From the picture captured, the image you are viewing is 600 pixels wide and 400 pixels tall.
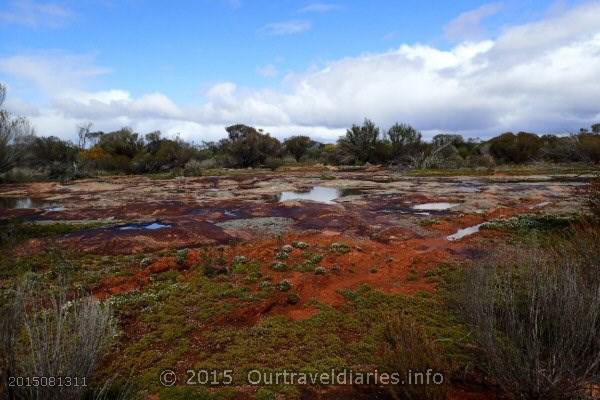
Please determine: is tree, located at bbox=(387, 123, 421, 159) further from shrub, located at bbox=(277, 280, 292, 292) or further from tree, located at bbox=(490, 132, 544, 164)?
shrub, located at bbox=(277, 280, 292, 292)

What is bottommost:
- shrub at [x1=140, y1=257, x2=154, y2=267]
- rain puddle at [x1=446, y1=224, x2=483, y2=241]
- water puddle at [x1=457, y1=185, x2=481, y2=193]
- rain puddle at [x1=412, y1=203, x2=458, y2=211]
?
shrub at [x1=140, y1=257, x2=154, y2=267]

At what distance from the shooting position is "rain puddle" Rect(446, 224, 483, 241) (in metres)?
14.0

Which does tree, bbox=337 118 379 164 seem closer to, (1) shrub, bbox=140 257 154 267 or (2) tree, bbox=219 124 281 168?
(2) tree, bbox=219 124 281 168

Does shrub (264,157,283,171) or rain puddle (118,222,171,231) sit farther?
shrub (264,157,283,171)

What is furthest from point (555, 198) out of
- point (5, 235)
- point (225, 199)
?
point (5, 235)

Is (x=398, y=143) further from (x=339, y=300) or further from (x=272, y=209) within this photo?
(x=339, y=300)

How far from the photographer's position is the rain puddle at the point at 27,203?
22.0 meters

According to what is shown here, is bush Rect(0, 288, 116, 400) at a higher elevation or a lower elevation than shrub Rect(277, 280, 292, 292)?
higher

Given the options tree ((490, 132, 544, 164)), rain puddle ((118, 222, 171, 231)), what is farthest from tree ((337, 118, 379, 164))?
rain puddle ((118, 222, 171, 231))

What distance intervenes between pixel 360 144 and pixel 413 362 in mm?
50788

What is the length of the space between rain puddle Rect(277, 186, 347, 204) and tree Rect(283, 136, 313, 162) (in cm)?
3660

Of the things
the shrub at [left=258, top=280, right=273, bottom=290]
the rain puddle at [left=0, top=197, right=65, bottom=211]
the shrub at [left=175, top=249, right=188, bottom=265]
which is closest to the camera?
the shrub at [left=258, top=280, right=273, bottom=290]

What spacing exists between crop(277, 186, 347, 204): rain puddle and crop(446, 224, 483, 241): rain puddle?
851 cm

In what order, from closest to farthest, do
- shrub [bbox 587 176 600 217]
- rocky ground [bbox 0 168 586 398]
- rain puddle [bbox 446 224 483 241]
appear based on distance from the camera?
rocky ground [bbox 0 168 586 398] → shrub [bbox 587 176 600 217] → rain puddle [bbox 446 224 483 241]
